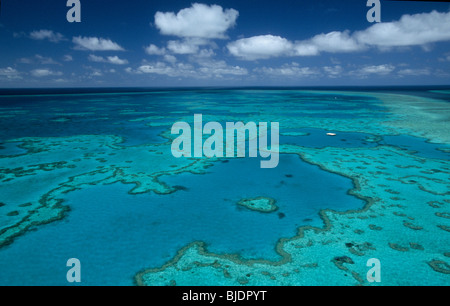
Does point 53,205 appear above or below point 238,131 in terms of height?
below

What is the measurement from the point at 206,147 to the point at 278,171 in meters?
6.05

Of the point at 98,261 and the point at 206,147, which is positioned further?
the point at 206,147

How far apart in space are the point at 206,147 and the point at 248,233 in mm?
10270

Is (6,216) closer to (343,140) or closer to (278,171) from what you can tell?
(278,171)

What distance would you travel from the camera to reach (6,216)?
9.05 m
